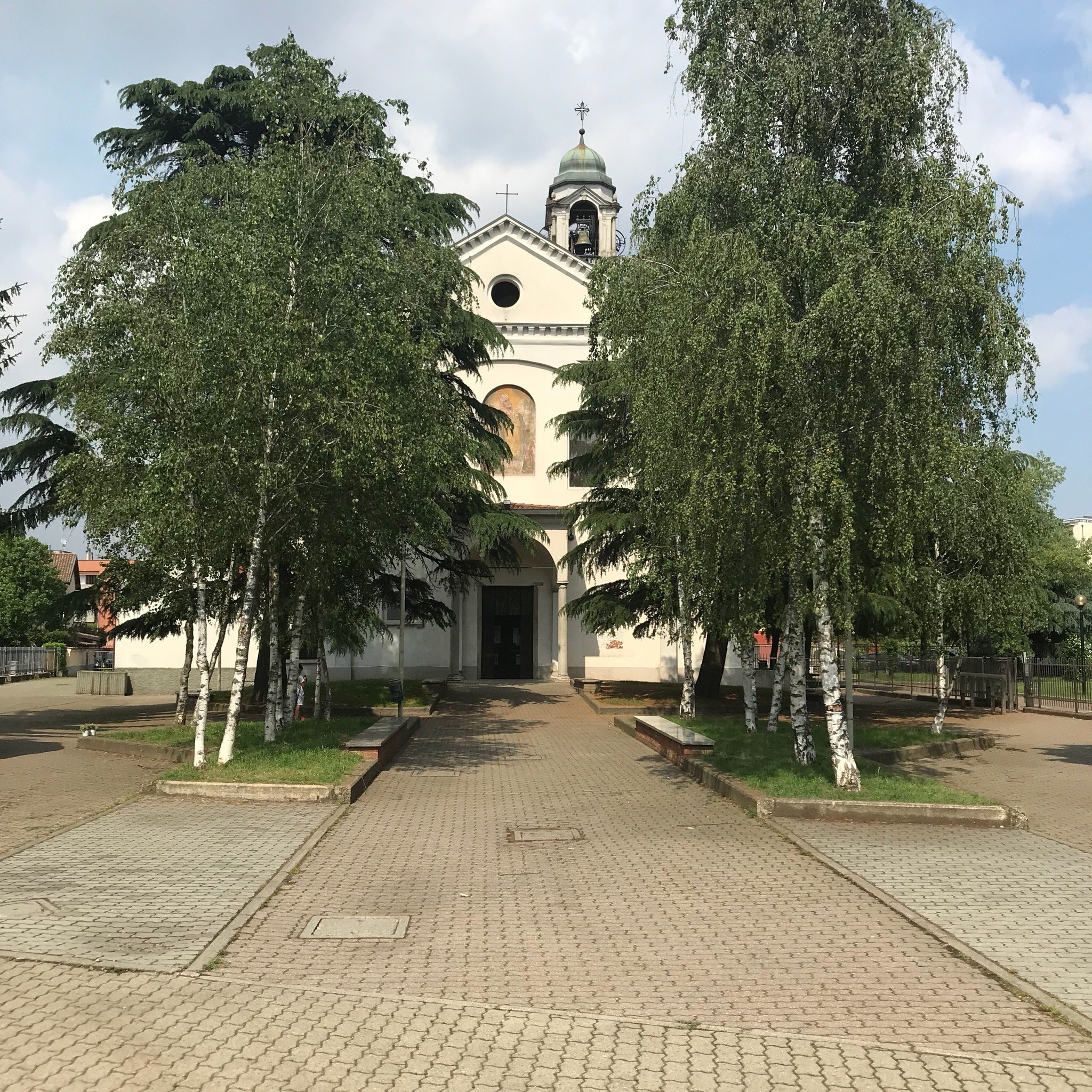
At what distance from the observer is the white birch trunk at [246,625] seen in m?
15.1

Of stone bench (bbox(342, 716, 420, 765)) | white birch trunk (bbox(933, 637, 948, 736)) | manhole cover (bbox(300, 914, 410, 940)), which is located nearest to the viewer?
manhole cover (bbox(300, 914, 410, 940))

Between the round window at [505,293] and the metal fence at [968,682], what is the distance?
54.6ft

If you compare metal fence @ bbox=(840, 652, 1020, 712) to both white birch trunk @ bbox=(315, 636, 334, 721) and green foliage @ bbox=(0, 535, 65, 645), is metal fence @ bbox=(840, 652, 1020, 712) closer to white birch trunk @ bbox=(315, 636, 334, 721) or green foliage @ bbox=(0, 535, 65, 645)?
white birch trunk @ bbox=(315, 636, 334, 721)

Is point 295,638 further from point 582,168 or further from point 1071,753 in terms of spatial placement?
point 582,168

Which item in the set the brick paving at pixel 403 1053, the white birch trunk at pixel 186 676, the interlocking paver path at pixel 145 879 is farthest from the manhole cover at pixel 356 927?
the white birch trunk at pixel 186 676

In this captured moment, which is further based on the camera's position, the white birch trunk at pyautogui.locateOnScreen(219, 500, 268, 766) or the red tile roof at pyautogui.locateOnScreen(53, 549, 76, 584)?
the red tile roof at pyautogui.locateOnScreen(53, 549, 76, 584)

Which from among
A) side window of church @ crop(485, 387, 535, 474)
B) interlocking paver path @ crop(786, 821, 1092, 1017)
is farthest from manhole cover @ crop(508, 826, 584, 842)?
side window of church @ crop(485, 387, 535, 474)

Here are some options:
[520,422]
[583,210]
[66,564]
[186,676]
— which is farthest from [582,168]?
[66,564]

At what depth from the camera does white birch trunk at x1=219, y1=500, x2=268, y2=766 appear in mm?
15086

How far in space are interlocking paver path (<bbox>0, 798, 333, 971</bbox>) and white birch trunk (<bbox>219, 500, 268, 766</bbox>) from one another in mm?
2159

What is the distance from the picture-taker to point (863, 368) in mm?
12320

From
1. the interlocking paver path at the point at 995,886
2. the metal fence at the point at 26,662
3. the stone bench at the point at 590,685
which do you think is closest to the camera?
the interlocking paver path at the point at 995,886

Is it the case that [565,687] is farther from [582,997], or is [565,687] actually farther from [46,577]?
[46,577]

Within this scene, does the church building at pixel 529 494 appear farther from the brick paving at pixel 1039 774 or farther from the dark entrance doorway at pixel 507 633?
the brick paving at pixel 1039 774
